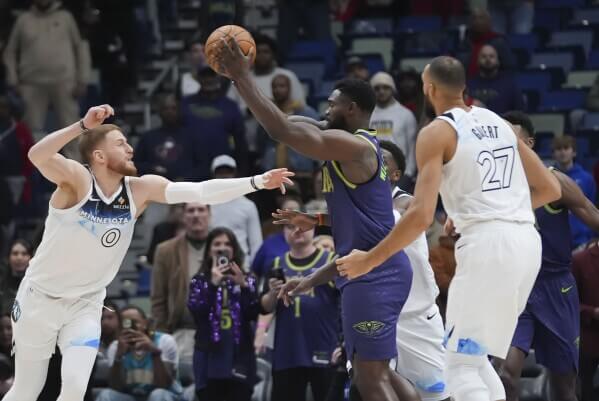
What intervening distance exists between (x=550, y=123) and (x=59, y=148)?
26.3 feet

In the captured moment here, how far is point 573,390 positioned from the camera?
9453 mm

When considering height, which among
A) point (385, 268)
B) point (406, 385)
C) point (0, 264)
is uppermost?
point (385, 268)

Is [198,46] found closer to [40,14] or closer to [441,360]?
[40,14]

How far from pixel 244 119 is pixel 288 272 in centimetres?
477

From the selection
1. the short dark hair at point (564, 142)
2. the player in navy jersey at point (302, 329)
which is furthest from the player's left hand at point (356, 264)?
the short dark hair at point (564, 142)

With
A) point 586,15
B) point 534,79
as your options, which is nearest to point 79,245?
point 534,79

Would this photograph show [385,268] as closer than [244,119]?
Yes

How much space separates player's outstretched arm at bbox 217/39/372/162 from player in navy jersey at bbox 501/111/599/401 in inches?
78.2

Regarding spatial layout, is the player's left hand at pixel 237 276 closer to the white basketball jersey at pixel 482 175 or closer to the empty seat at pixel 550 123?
the white basketball jersey at pixel 482 175

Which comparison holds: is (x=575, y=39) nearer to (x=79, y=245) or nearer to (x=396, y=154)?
(x=396, y=154)

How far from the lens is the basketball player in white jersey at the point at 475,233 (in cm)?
740

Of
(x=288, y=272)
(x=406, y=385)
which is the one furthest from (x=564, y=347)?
(x=288, y=272)

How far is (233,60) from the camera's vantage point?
7.57 m

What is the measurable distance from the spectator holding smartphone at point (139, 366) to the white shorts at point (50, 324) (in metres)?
2.77
